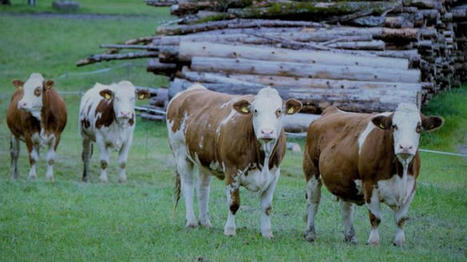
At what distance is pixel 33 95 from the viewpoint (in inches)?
714

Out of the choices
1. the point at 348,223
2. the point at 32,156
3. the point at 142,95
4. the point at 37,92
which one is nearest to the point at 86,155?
the point at 32,156

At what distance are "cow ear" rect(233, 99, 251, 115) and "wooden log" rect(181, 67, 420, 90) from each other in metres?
11.0

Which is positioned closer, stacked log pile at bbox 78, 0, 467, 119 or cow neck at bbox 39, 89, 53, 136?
cow neck at bbox 39, 89, 53, 136

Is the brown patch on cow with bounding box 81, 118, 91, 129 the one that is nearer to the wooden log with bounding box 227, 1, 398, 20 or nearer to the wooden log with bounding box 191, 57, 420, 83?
the wooden log with bounding box 191, 57, 420, 83

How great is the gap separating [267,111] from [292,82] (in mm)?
12270

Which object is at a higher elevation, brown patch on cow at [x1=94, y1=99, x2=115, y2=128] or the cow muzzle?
the cow muzzle

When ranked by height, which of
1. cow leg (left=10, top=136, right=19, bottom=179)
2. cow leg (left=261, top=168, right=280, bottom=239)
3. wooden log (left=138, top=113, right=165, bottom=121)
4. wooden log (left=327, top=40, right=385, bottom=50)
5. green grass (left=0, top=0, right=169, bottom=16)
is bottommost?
wooden log (left=138, top=113, right=165, bottom=121)

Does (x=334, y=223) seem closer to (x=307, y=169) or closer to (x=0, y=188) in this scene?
(x=307, y=169)

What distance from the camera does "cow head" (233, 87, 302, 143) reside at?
10367mm

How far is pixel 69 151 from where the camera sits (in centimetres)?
2230

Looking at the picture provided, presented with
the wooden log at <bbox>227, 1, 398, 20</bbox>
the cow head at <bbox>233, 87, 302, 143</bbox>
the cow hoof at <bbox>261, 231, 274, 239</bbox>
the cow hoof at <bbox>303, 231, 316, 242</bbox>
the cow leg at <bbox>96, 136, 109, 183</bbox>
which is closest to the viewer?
the cow head at <bbox>233, 87, 302, 143</bbox>

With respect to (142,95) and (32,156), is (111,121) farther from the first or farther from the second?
(32,156)

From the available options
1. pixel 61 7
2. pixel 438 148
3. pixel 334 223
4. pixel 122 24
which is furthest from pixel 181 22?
pixel 61 7

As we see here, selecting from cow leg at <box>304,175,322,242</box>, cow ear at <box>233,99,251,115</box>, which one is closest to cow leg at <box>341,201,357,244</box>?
cow leg at <box>304,175,322,242</box>
